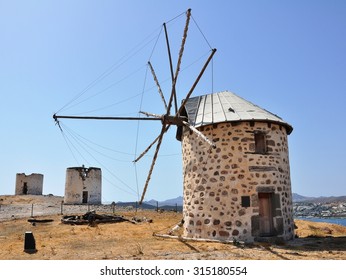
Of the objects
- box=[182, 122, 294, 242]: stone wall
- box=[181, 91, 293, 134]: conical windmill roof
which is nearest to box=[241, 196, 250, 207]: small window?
Answer: box=[182, 122, 294, 242]: stone wall

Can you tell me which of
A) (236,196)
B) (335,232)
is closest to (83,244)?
(236,196)

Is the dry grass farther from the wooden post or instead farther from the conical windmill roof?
the conical windmill roof

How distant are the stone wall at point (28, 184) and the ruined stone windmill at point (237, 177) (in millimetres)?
36877

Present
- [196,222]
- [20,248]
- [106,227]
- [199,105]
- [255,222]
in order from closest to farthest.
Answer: [20,248] → [255,222] → [196,222] → [199,105] → [106,227]

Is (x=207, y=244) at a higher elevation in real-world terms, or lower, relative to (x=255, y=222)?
lower

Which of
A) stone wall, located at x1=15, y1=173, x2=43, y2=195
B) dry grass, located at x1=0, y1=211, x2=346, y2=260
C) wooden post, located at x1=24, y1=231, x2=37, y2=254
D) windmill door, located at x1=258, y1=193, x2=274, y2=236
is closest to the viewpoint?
dry grass, located at x1=0, y1=211, x2=346, y2=260

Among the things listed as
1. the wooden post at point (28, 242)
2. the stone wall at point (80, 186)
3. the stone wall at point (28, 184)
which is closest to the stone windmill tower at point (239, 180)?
the wooden post at point (28, 242)

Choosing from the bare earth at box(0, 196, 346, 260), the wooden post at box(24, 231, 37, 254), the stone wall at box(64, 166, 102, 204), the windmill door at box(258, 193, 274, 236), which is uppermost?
the stone wall at box(64, 166, 102, 204)

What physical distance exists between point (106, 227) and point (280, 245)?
10.3 meters

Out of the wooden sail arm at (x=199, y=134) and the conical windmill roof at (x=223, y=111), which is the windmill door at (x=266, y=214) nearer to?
the wooden sail arm at (x=199, y=134)

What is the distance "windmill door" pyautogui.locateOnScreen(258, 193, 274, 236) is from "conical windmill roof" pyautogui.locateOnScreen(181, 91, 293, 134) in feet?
10.6

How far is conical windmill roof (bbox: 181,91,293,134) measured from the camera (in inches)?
534

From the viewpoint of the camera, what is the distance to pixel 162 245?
12.0 meters
